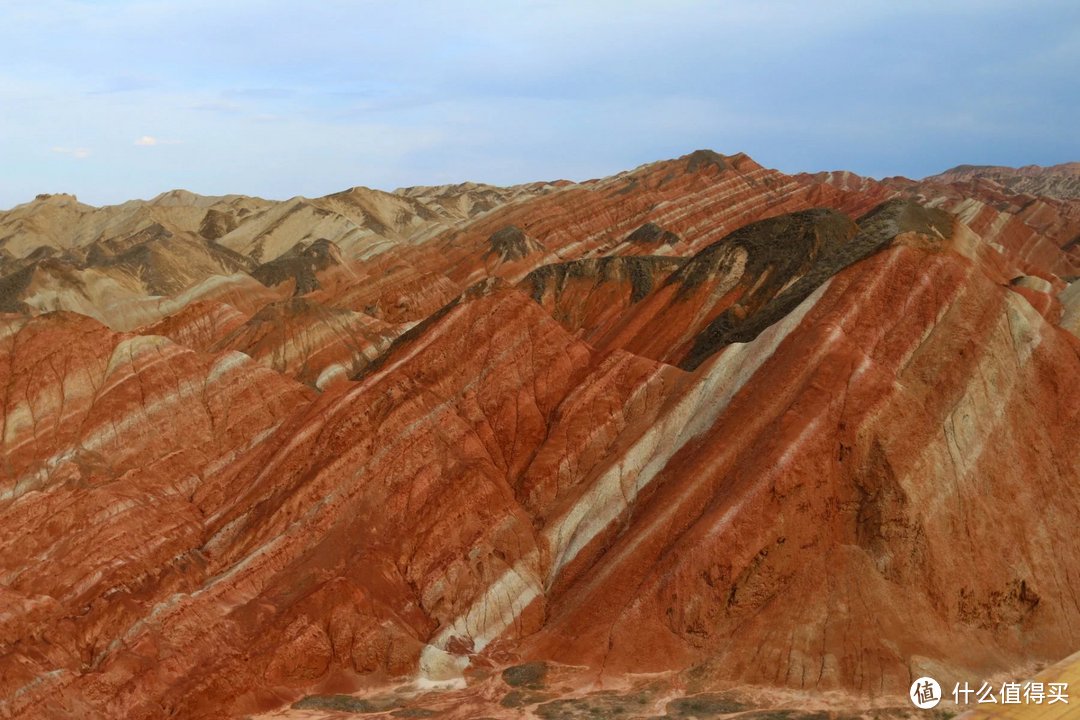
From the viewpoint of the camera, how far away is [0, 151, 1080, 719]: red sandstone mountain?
109 ft

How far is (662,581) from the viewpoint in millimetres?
35062

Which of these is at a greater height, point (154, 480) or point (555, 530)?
point (154, 480)

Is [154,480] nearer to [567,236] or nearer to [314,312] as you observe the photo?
[314,312]

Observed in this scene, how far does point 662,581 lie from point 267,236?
97.9 metres

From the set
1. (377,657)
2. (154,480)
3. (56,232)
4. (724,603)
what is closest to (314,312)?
(154,480)
